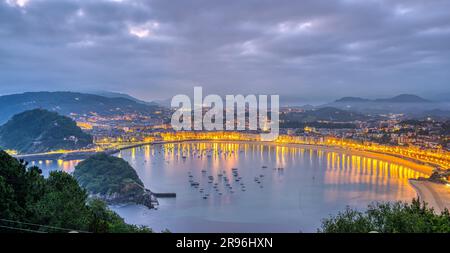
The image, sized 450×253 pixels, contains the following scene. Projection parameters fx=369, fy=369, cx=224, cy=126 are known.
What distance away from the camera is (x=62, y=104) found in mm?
33469

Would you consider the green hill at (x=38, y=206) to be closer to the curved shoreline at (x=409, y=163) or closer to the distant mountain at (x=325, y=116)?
the curved shoreline at (x=409, y=163)

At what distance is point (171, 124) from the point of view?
3106cm

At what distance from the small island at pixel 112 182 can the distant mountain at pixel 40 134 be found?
8.19 metres

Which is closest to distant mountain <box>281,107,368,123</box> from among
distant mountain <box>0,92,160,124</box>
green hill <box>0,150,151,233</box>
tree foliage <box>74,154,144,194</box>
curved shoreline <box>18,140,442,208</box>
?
curved shoreline <box>18,140,442,208</box>

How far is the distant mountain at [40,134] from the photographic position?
16953mm

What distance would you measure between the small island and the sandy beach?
18.9 feet

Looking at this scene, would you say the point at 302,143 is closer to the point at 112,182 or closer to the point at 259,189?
the point at 259,189

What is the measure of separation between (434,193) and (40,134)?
16.5 m

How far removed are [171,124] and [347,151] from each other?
1661cm

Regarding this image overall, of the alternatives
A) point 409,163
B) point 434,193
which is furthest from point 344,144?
point 434,193

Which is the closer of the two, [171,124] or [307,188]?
[307,188]

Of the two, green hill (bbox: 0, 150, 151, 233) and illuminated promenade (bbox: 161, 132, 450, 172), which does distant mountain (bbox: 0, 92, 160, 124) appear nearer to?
illuminated promenade (bbox: 161, 132, 450, 172)
